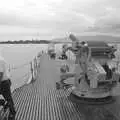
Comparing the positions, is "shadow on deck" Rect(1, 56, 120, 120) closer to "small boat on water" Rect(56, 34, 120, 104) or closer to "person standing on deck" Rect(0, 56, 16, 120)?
"small boat on water" Rect(56, 34, 120, 104)

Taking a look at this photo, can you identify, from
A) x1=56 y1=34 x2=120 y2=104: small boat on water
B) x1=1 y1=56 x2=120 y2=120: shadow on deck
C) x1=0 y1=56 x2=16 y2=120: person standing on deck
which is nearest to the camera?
x1=0 y1=56 x2=16 y2=120: person standing on deck

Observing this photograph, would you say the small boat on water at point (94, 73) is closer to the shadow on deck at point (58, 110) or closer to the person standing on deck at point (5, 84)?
the shadow on deck at point (58, 110)

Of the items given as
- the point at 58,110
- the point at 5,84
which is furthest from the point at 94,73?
the point at 5,84

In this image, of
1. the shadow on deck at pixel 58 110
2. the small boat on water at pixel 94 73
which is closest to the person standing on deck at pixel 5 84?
the shadow on deck at pixel 58 110

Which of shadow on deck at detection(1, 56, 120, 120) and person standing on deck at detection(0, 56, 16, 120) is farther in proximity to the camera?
shadow on deck at detection(1, 56, 120, 120)

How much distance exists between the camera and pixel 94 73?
4.06 meters

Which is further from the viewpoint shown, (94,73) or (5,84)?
(94,73)

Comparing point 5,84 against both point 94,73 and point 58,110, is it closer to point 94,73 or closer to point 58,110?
point 58,110

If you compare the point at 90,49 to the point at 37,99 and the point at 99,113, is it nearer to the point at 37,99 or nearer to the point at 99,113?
the point at 99,113

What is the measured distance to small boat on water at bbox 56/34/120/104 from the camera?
4164 mm

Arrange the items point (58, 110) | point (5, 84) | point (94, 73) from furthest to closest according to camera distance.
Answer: point (58, 110)
point (94, 73)
point (5, 84)

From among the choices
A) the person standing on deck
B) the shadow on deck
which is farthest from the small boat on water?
the person standing on deck

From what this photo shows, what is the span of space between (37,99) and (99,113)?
2.05m

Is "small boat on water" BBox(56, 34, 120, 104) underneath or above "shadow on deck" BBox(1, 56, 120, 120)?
above
